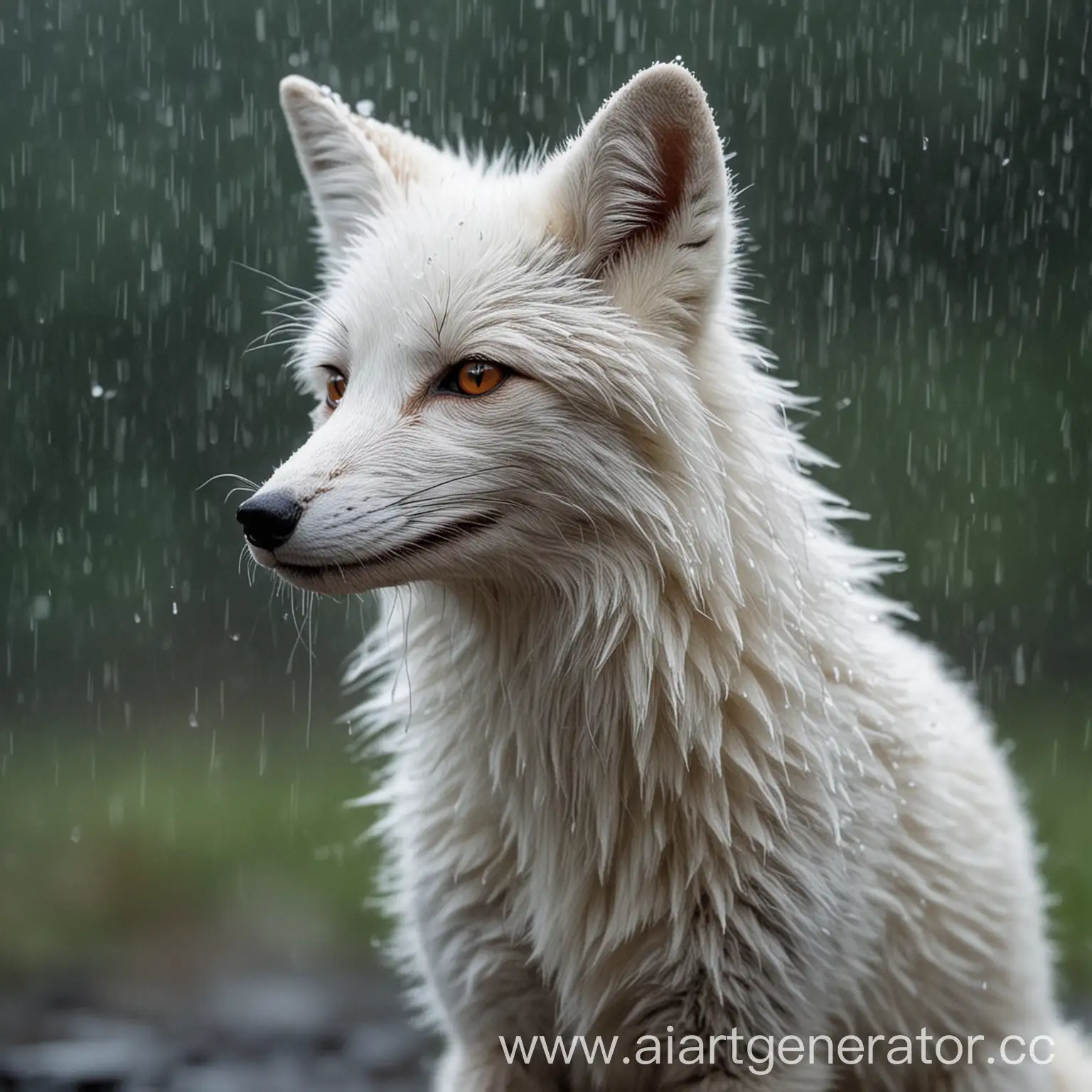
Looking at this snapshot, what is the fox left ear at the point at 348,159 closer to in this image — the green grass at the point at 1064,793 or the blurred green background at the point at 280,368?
the blurred green background at the point at 280,368

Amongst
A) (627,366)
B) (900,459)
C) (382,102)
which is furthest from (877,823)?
(382,102)

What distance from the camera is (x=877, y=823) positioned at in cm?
262

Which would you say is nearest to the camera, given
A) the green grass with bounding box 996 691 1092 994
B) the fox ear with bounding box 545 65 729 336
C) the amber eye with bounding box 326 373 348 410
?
the fox ear with bounding box 545 65 729 336

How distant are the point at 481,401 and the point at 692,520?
442 mm

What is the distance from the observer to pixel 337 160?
2.91m

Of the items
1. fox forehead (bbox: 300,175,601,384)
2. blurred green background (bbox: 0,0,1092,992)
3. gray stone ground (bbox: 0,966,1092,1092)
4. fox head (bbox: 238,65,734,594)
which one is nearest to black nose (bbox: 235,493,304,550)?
fox head (bbox: 238,65,734,594)

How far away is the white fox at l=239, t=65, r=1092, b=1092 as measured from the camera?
2.36 metres

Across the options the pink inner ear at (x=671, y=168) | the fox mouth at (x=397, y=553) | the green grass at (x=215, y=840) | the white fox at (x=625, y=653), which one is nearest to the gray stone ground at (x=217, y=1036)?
the green grass at (x=215, y=840)

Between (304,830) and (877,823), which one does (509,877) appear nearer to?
(877,823)

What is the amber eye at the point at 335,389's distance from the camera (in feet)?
8.71

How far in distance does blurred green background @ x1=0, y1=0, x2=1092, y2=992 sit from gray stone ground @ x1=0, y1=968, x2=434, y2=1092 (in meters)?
0.37

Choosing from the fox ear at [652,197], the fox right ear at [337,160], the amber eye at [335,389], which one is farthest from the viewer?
the fox right ear at [337,160]

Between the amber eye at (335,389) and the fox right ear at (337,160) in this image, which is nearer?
the amber eye at (335,389)

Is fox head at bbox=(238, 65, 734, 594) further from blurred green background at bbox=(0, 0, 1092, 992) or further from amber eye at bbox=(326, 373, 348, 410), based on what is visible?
blurred green background at bbox=(0, 0, 1092, 992)
